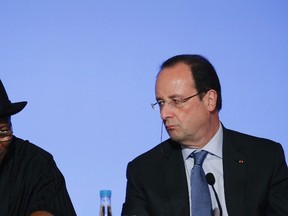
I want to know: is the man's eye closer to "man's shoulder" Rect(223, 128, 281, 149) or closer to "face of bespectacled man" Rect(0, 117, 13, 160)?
"man's shoulder" Rect(223, 128, 281, 149)

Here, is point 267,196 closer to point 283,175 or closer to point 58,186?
point 283,175

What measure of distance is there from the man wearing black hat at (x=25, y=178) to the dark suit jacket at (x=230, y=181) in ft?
1.07

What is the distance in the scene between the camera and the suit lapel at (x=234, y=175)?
226 centimetres

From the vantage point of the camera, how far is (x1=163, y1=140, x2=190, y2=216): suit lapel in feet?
7.47

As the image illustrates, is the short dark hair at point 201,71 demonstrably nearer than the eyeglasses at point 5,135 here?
No

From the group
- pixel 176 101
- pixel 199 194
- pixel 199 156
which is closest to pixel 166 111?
pixel 176 101

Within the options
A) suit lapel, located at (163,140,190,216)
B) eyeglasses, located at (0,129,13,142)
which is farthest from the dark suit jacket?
eyeglasses, located at (0,129,13,142)

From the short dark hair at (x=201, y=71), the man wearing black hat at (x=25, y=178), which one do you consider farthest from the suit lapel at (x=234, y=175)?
the man wearing black hat at (x=25, y=178)

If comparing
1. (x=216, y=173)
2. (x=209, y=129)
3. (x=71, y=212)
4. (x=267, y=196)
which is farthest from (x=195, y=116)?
(x=71, y=212)

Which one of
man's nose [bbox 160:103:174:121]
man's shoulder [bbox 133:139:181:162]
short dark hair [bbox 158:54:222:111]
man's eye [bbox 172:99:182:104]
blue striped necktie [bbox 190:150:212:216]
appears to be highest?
short dark hair [bbox 158:54:222:111]

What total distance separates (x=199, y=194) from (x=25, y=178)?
0.86m

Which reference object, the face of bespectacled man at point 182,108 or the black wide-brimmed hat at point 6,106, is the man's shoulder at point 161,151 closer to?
the face of bespectacled man at point 182,108

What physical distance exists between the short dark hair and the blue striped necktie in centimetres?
39

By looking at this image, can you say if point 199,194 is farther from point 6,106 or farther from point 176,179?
point 6,106
